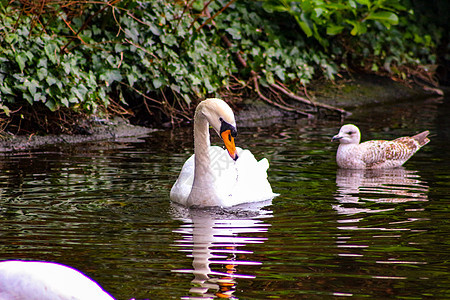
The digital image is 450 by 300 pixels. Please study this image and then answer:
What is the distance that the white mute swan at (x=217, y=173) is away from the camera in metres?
6.49

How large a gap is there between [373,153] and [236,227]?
3665mm

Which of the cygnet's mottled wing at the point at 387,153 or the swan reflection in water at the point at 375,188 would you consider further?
the cygnet's mottled wing at the point at 387,153

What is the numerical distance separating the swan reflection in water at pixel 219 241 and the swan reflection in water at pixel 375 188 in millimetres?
710

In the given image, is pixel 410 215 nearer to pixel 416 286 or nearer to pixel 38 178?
pixel 416 286

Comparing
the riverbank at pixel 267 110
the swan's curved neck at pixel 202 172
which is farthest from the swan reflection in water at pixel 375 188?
the riverbank at pixel 267 110

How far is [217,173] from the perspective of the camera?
6863 mm

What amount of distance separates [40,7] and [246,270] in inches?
261

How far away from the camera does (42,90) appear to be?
9750 millimetres

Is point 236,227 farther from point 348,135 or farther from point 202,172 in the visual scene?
point 348,135

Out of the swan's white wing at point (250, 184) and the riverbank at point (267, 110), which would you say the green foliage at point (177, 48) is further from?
the swan's white wing at point (250, 184)

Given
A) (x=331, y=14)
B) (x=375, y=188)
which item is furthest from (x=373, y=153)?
(x=331, y=14)

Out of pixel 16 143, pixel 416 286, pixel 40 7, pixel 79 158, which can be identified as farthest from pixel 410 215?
pixel 40 7

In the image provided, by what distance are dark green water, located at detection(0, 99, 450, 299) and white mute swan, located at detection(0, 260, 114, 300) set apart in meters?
1.14

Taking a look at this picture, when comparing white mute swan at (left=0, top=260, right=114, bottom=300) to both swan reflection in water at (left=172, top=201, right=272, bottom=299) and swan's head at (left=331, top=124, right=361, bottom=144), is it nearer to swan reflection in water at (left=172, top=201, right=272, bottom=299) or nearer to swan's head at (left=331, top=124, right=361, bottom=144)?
swan reflection in water at (left=172, top=201, right=272, bottom=299)
